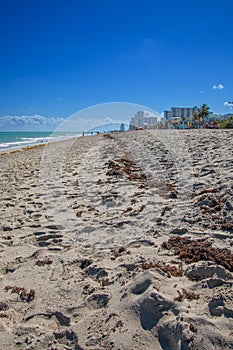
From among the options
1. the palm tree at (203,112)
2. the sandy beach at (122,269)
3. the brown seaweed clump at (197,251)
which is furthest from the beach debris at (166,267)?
the palm tree at (203,112)

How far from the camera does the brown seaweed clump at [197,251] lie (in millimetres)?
3086

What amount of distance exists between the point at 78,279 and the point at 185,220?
2.22m

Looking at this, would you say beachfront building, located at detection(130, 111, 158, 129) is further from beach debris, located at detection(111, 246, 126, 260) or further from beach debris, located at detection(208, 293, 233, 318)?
beach debris, located at detection(208, 293, 233, 318)

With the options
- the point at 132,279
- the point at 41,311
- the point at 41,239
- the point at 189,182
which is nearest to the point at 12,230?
the point at 41,239

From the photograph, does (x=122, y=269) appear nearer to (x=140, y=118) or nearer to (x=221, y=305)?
(x=221, y=305)

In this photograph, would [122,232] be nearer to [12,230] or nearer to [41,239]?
[41,239]

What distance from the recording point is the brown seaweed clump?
121 inches

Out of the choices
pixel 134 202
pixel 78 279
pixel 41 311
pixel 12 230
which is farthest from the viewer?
pixel 134 202

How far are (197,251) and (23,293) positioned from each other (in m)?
2.22

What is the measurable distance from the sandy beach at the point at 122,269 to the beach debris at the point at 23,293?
15mm

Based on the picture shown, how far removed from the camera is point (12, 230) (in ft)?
15.6

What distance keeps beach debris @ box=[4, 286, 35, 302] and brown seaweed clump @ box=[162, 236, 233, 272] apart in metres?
1.85

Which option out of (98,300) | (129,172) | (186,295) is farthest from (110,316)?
(129,172)

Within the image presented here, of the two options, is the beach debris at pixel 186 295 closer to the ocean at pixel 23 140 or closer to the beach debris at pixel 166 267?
the beach debris at pixel 166 267
